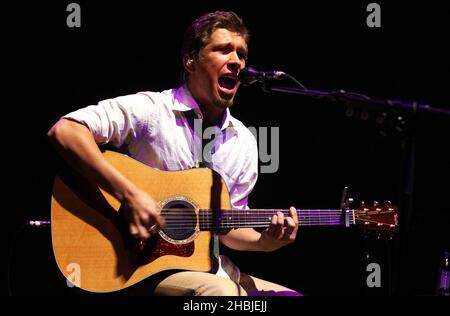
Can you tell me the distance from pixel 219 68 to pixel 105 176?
108 centimetres

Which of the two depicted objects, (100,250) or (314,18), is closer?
(100,250)

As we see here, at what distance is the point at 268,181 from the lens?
13.8ft

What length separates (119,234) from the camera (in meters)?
2.60

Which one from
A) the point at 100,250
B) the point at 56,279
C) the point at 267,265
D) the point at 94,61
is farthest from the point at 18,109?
the point at 267,265

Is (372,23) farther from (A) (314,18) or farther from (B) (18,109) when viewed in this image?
(B) (18,109)

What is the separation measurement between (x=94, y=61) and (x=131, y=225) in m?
1.54

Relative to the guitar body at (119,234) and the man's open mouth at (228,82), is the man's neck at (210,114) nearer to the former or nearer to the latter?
the man's open mouth at (228,82)

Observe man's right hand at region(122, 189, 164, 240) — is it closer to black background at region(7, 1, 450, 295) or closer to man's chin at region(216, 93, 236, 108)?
man's chin at region(216, 93, 236, 108)

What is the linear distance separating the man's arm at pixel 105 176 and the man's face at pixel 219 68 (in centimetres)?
88

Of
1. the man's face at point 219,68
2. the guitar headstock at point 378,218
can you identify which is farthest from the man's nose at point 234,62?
the guitar headstock at point 378,218

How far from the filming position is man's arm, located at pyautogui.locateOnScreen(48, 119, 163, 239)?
2.54 metres

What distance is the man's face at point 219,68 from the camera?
126 inches

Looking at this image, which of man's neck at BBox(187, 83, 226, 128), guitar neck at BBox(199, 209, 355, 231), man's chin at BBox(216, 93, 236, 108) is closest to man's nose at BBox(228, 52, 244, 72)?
man's chin at BBox(216, 93, 236, 108)

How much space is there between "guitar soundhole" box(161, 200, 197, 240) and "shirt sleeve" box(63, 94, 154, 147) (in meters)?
0.50
